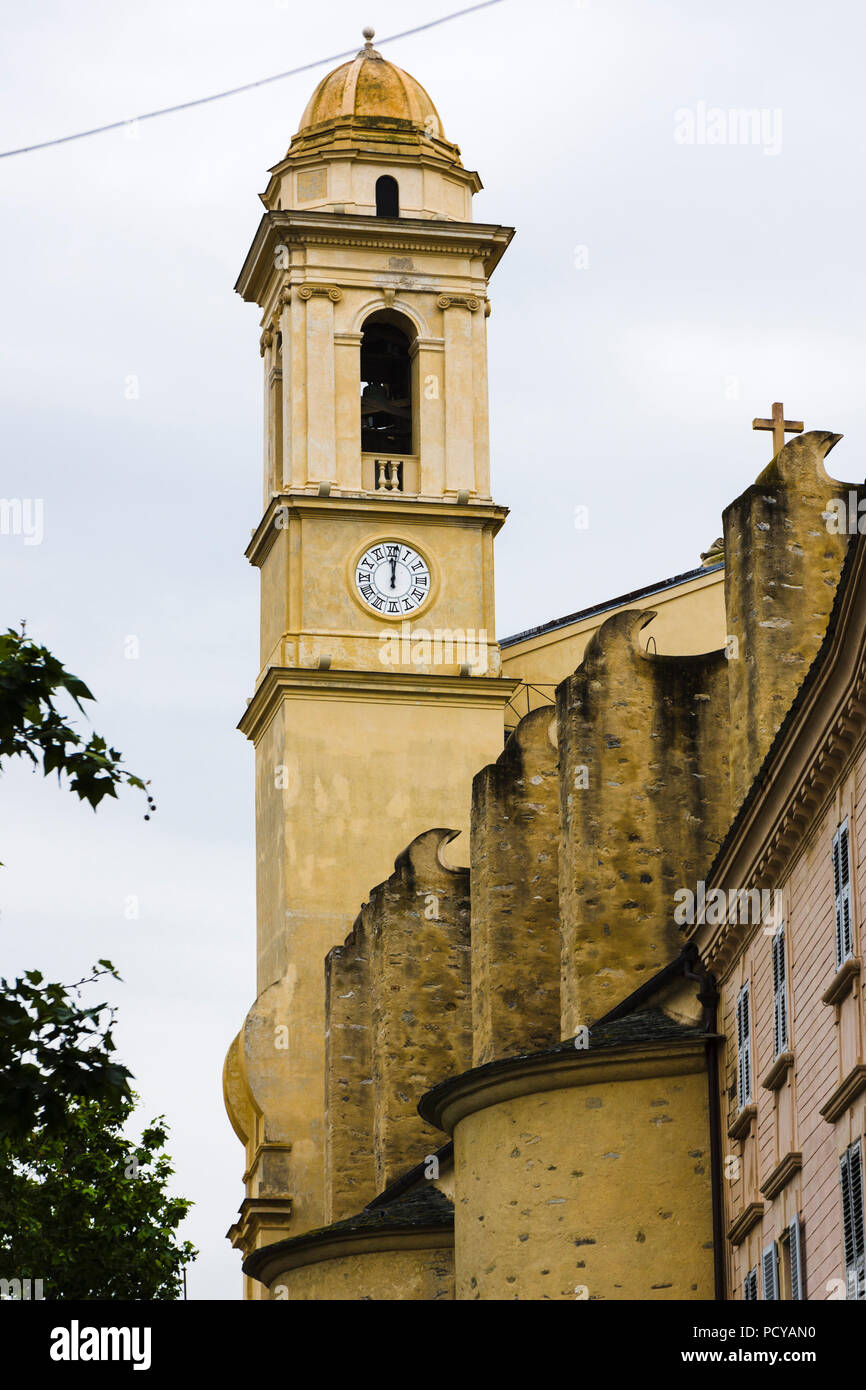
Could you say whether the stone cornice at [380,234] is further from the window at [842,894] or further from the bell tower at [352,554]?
the window at [842,894]

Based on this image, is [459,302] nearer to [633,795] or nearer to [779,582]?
[633,795]

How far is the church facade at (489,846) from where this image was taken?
976 inches

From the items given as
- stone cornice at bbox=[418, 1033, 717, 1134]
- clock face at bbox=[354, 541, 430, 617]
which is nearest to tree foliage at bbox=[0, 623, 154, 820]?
→ stone cornice at bbox=[418, 1033, 717, 1134]

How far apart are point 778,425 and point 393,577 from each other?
16.5m

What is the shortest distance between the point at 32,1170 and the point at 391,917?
10.9m

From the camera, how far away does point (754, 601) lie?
95.7 ft

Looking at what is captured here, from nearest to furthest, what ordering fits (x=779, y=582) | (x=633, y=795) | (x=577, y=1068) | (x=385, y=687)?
1. (x=577, y=1068)
2. (x=779, y=582)
3. (x=633, y=795)
4. (x=385, y=687)

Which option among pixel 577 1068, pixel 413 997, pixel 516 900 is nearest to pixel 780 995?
pixel 577 1068

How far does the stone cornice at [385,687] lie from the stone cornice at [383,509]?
2.66 metres

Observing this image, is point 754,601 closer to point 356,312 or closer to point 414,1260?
point 414,1260

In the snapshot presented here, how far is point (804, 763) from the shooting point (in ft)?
77.3

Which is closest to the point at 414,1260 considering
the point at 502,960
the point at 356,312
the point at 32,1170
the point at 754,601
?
the point at 502,960

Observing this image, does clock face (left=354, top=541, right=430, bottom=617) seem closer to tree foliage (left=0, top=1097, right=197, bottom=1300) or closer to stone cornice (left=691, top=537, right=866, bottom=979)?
tree foliage (left=0, top=1097, right=197, bottom=1300)
